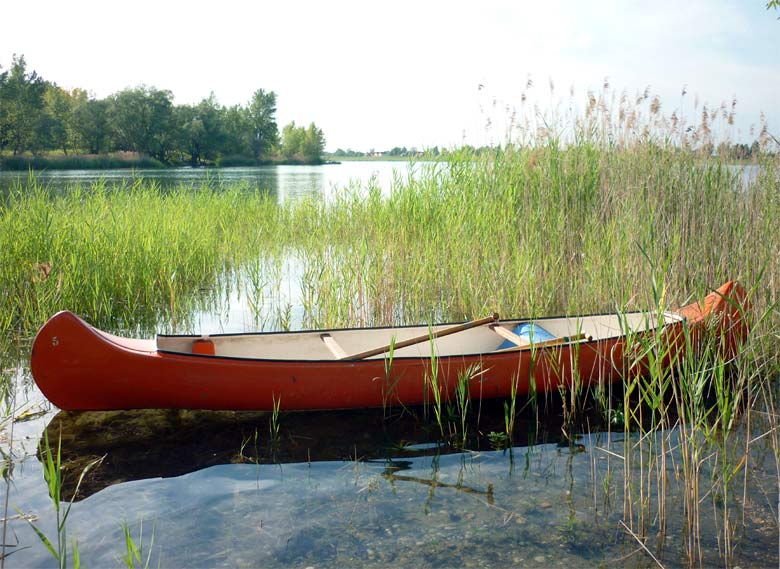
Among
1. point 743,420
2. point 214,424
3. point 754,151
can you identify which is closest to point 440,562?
point 214,424

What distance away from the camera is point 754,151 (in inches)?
269

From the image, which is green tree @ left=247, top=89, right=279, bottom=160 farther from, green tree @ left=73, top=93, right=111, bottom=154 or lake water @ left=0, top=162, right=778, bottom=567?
lake water @ left=0, top=162, right=778, bottom=567

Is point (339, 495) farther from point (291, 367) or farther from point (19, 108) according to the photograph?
point (19, 108)

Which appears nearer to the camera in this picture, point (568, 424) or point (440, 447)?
point (440, 447)

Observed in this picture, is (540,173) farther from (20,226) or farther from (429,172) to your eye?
(20,226)

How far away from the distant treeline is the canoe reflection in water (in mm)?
40542

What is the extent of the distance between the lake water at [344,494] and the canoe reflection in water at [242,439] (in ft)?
0.05

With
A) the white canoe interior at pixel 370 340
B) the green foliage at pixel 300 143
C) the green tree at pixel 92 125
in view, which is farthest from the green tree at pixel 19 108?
the white canoe interior at pixel 370 340

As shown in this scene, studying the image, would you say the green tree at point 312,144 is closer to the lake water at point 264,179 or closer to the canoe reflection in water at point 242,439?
the lake water at point 264,179

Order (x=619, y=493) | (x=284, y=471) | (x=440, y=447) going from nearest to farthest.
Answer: (x=619, y=493), (x=284, y=471), (x=440, y=447)

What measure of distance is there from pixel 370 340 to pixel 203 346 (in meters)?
1.29

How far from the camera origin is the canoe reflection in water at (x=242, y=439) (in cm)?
375

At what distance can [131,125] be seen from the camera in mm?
58656

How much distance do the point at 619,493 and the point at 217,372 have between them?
2.47 m
